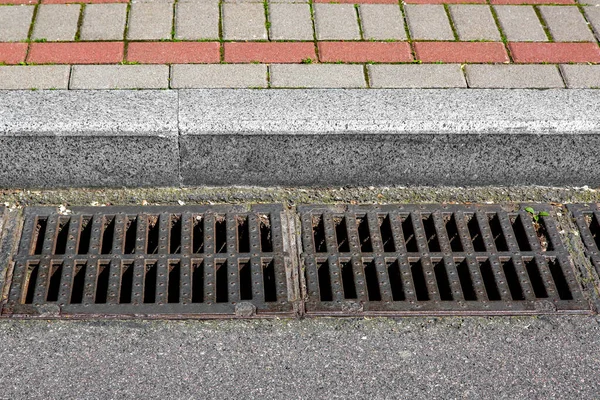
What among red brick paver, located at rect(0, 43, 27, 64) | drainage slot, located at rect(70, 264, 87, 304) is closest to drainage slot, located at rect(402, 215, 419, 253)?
drainage slot, located at rect(70, 264, 87, 304)

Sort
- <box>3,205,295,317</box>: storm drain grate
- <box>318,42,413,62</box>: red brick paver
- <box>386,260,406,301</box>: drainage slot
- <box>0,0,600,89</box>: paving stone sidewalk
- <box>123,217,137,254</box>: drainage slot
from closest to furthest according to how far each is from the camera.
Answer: <box>3,205,295,317</box>: storm drain grate
<box>386,260,406,301</box>: drainage slot
<box>123,217,137,254</box>: drainage slot
<box>0,0,600,89</box>: paving stone sidewalk
<box>318,42,413,62</box>: red brick paver

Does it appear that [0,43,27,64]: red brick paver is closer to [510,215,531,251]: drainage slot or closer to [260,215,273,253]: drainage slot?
[260,215,273,253]: drainage slot

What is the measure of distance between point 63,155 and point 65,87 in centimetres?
32

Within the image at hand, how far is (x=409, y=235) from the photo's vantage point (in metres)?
2.76

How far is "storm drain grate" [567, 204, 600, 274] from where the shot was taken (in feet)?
8.82

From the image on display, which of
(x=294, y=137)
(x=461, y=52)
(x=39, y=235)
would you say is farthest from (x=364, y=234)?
(x=39, y=235)

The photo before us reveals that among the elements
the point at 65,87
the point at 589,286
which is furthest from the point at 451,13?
the point at 65,87

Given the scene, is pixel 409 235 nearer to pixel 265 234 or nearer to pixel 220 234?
pixel 265 234

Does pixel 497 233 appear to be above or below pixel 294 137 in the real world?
below

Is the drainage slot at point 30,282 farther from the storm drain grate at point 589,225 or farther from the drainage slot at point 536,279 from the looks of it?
the storm drain grate at point 589,225

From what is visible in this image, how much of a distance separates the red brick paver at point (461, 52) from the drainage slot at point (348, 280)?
1003 mm

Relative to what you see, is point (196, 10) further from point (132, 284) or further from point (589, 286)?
point (589, 286)

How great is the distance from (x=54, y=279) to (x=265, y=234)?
760 millimetres

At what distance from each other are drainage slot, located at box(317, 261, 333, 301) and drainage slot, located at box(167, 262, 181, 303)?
49cm
